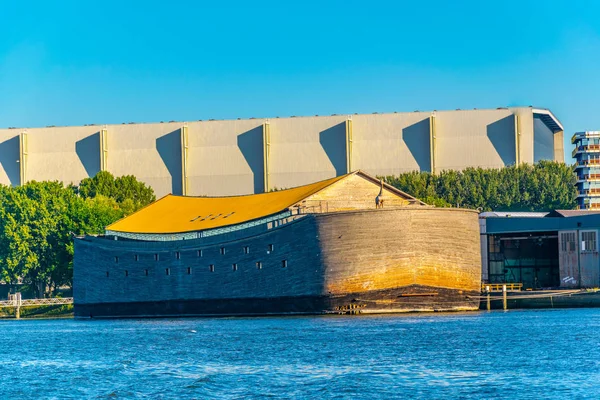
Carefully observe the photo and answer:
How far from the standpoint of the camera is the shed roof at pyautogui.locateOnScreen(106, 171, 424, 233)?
278ft

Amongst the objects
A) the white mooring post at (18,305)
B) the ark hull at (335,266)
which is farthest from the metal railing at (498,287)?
the white mooring post at (18,305)

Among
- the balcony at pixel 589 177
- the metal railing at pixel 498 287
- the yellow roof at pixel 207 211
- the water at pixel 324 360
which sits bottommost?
the water at pixel 324 360

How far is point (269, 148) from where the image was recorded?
450ft

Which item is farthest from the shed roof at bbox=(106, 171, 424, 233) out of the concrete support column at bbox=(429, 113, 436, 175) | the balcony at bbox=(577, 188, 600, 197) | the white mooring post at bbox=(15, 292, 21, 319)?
the balcony at bbox=(577, 188, 600, 197)

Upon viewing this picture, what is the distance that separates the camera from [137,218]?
9944 cm

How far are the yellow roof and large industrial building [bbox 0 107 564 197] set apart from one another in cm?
3317

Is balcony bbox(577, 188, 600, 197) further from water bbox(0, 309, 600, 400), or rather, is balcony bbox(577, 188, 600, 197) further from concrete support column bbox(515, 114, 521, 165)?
water bbox(0, 309, 600, 400)

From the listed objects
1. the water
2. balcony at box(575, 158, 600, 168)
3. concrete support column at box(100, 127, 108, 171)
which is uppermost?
concrete support column at box(100, 127, 108, 171)

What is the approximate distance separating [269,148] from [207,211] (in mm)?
44421

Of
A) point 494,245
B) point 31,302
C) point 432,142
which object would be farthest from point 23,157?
point 494,245

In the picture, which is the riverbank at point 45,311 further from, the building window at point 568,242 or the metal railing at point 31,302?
the building window at point 568,242

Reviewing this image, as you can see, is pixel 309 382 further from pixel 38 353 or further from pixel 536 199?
pixel 536 199

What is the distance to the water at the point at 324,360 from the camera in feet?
130

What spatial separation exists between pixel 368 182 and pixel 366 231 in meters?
10.3
